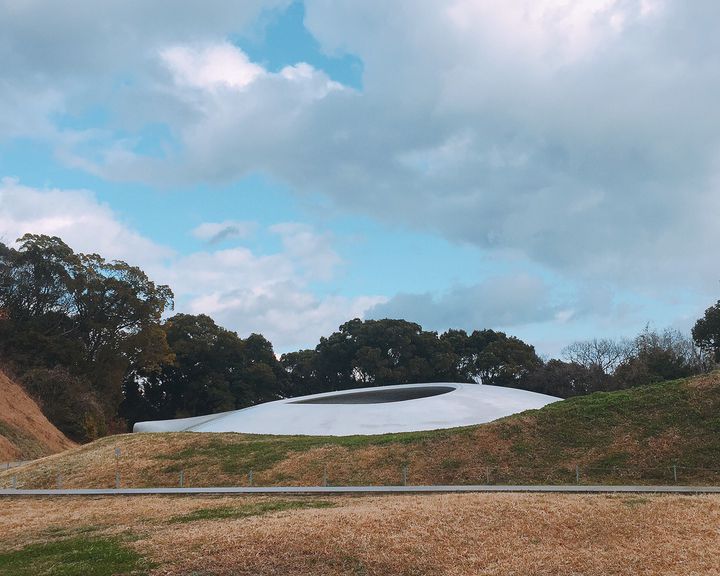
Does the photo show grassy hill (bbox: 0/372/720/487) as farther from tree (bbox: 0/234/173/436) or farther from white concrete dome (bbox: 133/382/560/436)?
tree (bbox: 0/234/173/436)

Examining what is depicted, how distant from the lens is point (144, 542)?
441 inches

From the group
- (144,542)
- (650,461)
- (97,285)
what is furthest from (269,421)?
(97,285)

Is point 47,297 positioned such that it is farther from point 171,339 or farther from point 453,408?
point 453,408

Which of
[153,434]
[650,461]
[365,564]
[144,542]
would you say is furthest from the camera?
[153,434]

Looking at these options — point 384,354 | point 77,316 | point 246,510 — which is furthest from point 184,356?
point 246,510

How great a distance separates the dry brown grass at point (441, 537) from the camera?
9.79 meters

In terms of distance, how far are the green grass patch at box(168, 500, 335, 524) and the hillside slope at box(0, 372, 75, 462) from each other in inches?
1024

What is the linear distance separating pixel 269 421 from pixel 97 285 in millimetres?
29149

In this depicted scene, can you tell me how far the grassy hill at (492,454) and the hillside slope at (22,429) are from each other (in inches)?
475

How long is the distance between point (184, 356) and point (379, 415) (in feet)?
123

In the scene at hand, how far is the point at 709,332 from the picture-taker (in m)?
54.9

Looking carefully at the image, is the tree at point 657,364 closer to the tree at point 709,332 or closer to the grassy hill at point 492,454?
the tree at point 709,332

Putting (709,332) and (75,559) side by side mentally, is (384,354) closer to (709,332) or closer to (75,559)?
(709,332)

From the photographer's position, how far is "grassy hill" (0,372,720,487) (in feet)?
68.1
